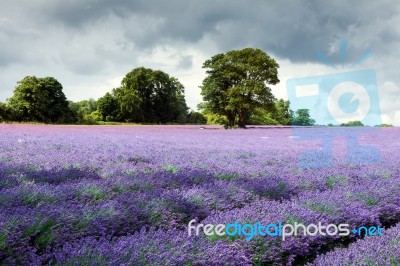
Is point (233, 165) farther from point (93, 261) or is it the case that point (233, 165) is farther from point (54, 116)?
point (54, 116)

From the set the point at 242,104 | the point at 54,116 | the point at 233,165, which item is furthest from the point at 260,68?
the point at 233,165

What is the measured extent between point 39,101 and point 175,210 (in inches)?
1991

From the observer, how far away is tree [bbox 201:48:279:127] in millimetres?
38406

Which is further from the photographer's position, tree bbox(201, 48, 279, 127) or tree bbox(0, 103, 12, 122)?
tree bbox(0, 103, 12, 122)

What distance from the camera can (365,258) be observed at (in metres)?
2.91

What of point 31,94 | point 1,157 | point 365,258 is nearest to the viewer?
point 365,258

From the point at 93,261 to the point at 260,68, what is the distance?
1527 inches

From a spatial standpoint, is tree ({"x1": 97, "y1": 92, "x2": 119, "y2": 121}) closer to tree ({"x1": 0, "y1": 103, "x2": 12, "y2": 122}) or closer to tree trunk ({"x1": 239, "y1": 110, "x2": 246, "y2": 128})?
tree ({"x1": 0, "y1": 103, "x2": 12, "y2": 122})

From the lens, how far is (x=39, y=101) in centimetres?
5009

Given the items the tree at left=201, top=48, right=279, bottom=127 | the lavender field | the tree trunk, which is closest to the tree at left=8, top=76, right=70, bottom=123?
the tree at left=201, top=48, right=279, bottom=127

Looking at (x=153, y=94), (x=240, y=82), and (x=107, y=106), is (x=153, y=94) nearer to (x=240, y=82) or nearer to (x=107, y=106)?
(x=107, y=106)
